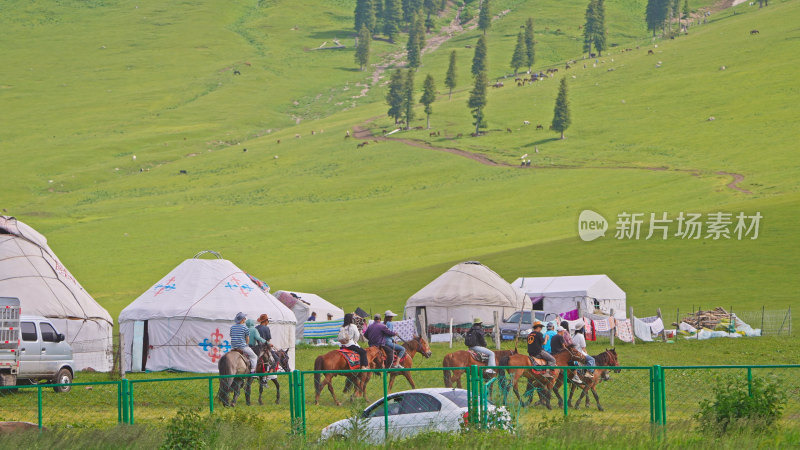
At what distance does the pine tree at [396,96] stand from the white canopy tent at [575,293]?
9938cm

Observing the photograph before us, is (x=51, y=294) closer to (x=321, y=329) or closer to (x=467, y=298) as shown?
(x=321, y=329)

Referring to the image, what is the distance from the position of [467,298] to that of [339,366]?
2072 cm

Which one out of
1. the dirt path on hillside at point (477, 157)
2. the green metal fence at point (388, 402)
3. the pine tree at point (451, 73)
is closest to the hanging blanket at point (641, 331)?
the green metal fence at point (388, 402)

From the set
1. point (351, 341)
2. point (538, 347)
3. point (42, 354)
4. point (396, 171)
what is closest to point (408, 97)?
point (396, 171)

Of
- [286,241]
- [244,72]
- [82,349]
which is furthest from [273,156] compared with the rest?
[82,349]

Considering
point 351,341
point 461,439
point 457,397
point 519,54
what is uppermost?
point 519,54

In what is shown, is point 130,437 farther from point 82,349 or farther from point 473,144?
point 473,144

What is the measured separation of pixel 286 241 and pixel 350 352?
6424 cm

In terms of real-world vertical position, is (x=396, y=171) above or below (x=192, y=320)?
above

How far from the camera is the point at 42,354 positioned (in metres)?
24.0

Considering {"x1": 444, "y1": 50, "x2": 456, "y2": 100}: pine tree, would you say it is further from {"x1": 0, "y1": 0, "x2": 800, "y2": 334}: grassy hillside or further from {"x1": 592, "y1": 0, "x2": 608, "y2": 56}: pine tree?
{"x1": 592, "y1": 0, "x2": 608, "y2": 56}: pine tree

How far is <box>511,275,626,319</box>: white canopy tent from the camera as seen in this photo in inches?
1709

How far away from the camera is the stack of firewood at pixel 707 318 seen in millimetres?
39531

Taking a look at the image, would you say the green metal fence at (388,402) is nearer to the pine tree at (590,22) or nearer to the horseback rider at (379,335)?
the horseback rider at (379,335)
